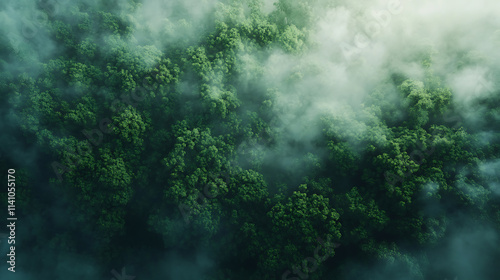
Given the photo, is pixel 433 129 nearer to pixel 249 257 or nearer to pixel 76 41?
pixel 249 257

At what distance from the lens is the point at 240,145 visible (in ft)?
60.1

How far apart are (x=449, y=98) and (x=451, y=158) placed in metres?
3.35

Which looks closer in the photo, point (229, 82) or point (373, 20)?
point (229, 82)

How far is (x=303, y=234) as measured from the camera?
53.2 ft

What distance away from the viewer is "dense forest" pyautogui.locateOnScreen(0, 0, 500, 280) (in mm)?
16453

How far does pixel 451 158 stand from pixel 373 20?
376 inches

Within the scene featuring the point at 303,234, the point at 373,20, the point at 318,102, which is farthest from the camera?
the point at 373,20

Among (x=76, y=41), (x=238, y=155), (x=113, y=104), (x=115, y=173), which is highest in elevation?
(x=76, y=41)

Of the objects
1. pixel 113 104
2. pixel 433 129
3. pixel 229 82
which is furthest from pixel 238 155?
pixel 433 129

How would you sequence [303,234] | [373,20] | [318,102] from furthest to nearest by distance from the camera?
[373,20] → [318,102] → [303,234]

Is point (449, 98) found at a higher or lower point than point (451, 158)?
higher

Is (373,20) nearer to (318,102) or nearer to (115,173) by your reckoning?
(318,102)

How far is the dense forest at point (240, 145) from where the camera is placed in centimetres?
1645

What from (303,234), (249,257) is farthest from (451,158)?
(249,257)
